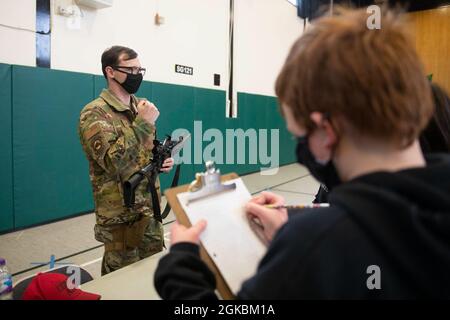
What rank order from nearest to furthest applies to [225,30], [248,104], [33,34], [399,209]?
[399,209]
[33,34]
[225,30]
[248,104]

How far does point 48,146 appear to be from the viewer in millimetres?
2979

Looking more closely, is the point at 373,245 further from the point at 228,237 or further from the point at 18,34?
the point at 18,34

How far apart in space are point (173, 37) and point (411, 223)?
14.4 feet

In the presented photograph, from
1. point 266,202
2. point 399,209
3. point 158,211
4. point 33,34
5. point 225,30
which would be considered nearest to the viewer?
point 399,209

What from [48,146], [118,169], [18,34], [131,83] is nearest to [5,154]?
[48,146]

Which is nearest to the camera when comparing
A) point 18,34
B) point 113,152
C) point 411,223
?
point 411,223

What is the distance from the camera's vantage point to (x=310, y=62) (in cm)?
48

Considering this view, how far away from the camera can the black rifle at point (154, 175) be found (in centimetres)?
150

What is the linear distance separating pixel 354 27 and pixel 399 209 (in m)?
0.27

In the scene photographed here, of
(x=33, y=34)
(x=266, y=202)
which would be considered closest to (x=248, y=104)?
(x=33, y=34)

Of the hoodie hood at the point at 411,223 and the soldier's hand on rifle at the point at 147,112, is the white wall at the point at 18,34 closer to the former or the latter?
the soldier's hand on rifle at the point at 147,112

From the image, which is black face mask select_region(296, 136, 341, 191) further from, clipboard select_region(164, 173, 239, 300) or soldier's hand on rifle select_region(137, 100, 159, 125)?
soldier's hand on rifle select_region(137, 100, 159, 125)

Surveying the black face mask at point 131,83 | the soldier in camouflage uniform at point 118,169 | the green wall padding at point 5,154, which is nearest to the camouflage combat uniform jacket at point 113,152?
the soldier in camouflage uniform at point 118,169
